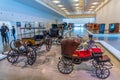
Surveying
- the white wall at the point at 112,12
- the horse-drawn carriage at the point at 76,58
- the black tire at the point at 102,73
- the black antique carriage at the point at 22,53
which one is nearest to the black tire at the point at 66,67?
the horse-drawn carriage at the point at 76,58

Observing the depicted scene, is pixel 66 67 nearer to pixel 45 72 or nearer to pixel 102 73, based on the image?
pixel 45 72

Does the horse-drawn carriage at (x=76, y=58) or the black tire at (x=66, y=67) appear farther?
the black tire at (x=66, y=67)

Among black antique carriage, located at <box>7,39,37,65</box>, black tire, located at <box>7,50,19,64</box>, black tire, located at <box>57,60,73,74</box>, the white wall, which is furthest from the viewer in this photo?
the white wall

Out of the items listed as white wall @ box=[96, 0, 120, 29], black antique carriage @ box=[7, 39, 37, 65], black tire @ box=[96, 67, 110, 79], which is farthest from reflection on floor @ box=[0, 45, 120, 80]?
white wall @ box=[96, 0, 120, 29]

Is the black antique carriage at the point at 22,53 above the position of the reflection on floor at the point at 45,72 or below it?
above

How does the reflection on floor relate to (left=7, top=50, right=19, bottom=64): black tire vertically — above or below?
below

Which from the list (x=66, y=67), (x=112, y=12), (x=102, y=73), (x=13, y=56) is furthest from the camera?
(x=112, y=12)

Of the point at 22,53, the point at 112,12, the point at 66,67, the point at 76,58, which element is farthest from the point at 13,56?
the point at 112,12

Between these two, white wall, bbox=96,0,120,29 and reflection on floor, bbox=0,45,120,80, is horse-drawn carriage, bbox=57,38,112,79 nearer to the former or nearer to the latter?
reflection on floor, bbox=0,45,120,80

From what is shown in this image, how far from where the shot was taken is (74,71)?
4480mm

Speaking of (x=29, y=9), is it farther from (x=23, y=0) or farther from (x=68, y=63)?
(x=68, y=63)

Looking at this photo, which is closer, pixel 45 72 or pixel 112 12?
pixel 45 72

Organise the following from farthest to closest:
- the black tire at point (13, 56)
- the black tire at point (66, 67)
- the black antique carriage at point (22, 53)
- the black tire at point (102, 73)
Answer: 1. the black tire at point (13, 56)
2. the black antique carriage at point (22, 53)
3. the black tire at point (66, 67)
4. the black tire at point (102, 73)

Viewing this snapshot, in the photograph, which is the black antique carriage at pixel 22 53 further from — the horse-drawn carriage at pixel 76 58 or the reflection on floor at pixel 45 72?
the horse-drawn carriage at pixel 76 58
